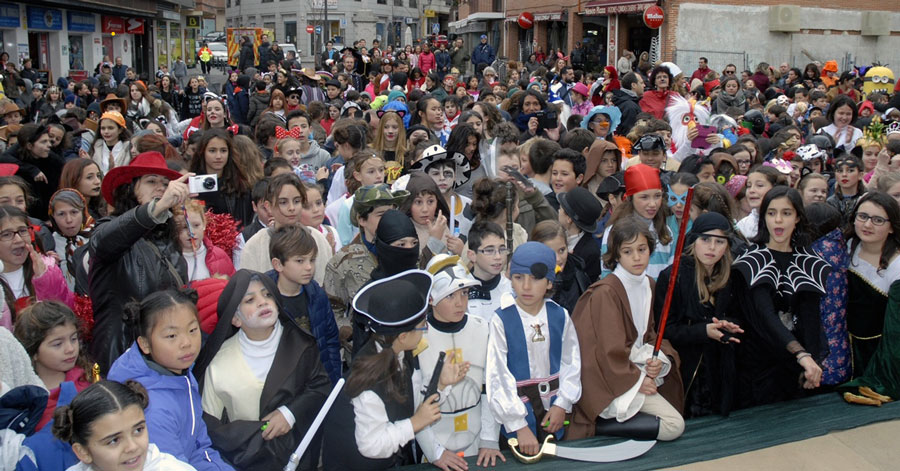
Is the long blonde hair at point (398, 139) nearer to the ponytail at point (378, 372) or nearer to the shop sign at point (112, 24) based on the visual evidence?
the ponytail at point (378, 372)

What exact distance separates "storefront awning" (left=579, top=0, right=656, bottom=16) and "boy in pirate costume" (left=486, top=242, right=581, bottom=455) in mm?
22749

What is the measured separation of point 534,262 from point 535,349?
0.47 metres

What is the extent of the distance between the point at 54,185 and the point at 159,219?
15.2ft

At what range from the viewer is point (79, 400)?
2.91 metres

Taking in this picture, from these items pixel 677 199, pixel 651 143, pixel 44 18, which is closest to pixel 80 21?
pixel 44 18

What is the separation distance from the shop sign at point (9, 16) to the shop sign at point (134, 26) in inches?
398

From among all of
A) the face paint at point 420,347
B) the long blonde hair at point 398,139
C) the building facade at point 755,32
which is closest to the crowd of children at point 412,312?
the face paint at point 420,347

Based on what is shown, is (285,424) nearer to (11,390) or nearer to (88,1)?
(11,390)

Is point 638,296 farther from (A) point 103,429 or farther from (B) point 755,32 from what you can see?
(B) point 755,32

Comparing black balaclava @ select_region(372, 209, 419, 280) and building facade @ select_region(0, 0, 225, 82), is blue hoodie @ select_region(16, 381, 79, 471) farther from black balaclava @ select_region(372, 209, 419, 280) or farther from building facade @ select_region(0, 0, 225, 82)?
building facade @ select_region(0, 0, 225, 82)

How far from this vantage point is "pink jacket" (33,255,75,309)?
4.54 metres

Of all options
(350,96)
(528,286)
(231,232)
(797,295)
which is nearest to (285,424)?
(528,286)

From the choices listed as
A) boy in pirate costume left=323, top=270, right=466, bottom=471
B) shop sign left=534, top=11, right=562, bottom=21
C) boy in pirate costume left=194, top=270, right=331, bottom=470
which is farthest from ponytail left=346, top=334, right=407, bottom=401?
shop sign left=534, top=11, right=562, bottom=21

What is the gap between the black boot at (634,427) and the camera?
4008 millimetres
